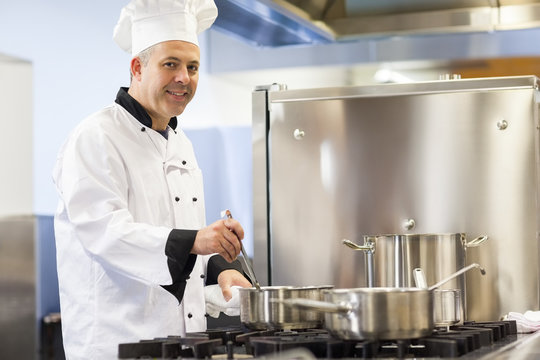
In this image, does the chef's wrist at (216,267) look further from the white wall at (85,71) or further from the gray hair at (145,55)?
the white wall at (85,71)

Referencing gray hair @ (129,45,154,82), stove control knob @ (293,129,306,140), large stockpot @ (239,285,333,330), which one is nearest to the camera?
large stockpot @ (239,285,333,330)

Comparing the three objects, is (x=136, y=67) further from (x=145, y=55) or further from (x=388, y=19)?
(x=388, y=19)

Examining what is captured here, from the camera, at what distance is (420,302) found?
1491mm

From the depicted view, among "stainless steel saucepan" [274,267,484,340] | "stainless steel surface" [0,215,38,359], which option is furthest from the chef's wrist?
"stainless steel surface" [0,215,38,359]

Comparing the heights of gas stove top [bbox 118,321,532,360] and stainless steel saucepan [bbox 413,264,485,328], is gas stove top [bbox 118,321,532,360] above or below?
below

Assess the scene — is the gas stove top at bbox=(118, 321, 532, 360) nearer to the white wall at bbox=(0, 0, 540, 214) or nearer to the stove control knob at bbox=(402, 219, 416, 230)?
the stove control knob at bbox=(402, 219, 416, 230)

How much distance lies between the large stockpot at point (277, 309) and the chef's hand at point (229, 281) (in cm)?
49

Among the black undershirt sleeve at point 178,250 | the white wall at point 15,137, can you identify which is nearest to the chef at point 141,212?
the black undershirt sleeve at point 178,250

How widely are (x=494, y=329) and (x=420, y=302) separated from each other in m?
0.48

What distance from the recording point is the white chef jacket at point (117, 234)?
78.3 inches

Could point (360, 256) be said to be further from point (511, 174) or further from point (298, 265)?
point (511, 174)

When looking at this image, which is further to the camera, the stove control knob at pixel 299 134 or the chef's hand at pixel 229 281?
the stove control knob at pixel 299 134

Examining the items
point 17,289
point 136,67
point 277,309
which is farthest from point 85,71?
Answer: point 277,309

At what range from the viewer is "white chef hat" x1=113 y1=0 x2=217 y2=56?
235 cm
